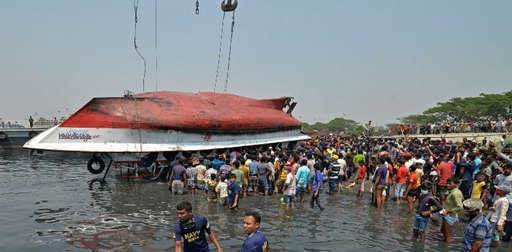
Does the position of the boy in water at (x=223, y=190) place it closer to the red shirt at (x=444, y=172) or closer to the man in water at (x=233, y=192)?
the man in water at (x=233, y=192)

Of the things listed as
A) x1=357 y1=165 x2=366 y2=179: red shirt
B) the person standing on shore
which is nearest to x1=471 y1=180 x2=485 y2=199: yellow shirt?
the person standing on shore

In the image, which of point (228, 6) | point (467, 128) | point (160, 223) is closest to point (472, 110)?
point (467, 128)

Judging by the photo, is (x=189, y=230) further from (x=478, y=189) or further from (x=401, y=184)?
(x=401, y=184)

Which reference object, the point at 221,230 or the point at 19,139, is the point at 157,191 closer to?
the point at 221,230

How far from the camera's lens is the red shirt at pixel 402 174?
13.2 meters

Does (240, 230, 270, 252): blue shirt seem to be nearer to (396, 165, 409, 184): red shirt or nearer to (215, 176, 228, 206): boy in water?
(215, 176, 228, 206): boy in water

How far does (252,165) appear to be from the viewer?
14.6 m

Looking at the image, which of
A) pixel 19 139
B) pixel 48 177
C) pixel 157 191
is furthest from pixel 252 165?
pixel 19 139

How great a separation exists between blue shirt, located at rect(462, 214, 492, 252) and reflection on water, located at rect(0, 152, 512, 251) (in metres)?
2.30

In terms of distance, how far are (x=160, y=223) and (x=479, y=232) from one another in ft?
26.3

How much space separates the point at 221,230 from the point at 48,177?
1479 centimetres

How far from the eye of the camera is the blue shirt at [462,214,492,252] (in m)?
6.36

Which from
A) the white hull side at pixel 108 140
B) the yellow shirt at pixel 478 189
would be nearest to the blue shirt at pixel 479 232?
the yellow shirt at pixel 478 189

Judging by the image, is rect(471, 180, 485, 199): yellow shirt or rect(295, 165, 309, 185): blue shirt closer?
rect(471, 180, 485, 199): yellow shirt
